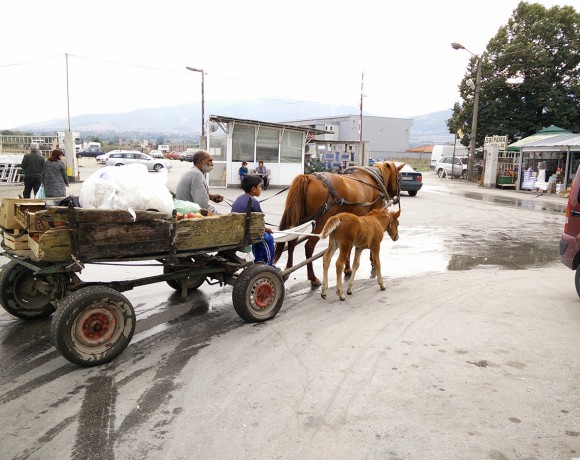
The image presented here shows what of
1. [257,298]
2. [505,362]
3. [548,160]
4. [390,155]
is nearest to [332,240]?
[257,298]

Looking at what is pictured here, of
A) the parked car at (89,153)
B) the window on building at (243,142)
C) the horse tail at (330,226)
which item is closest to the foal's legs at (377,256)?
the horse tail at (330,226)

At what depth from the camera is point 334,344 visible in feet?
15.6

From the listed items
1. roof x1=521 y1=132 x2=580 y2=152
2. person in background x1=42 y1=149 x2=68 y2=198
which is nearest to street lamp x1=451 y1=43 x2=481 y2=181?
roof x1=521 y1=132 x2=580 y2=152

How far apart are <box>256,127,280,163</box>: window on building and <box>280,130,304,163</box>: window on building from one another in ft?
1.42

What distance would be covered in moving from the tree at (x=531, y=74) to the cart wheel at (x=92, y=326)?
3297cm

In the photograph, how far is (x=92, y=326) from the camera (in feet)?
13.6

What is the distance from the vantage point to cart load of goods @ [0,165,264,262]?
3.97 m

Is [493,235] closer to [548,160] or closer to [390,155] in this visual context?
[548,160]

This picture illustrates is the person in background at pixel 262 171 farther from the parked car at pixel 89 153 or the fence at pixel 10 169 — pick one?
the parked car at pixel 89 153

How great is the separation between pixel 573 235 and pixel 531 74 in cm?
3189

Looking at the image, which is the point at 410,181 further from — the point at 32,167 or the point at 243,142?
the point at 32,167

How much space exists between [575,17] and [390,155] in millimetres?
48662

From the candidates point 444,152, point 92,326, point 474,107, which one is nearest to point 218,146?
point 474,107

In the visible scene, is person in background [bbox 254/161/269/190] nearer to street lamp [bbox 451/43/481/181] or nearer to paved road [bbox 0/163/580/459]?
street lamp [bbox 451/43/481/181]
